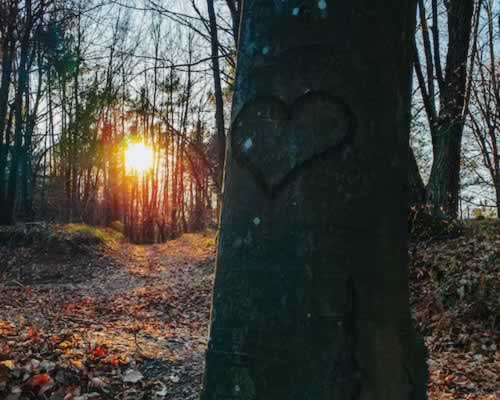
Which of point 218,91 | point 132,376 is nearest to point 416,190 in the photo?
point 132,376

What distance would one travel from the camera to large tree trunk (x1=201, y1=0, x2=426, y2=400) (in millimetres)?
1030

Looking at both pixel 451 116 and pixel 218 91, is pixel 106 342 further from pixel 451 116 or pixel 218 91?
pixel 218 91

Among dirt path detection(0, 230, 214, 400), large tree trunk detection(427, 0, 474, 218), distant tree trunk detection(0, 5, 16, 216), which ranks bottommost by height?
dirt path detection(0, 230, 214, 400)

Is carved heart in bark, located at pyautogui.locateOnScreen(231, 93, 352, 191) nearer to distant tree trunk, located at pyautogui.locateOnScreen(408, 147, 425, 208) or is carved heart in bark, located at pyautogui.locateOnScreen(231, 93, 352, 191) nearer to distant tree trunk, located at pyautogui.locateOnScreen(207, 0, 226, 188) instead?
distant tree trunk, located at pyautogui.locateOnScreen(408, 147, 425, 208)

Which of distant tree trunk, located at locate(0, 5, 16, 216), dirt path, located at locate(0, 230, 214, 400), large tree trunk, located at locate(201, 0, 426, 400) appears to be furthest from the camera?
distant tree trunk, located at locate(0, 5, 16, 216)

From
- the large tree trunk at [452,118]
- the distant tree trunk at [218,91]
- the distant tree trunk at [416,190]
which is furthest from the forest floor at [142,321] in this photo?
the distant tree trunk at [218,91]

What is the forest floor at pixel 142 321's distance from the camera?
289cm

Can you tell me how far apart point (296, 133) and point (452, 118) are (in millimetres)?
7727

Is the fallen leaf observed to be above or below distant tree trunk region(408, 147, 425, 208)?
below

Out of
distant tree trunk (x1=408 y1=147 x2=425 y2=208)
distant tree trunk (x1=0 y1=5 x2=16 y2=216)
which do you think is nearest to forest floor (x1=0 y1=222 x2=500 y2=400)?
distant tree trunk (x1=408 y1=147 x2=425 y2=208)

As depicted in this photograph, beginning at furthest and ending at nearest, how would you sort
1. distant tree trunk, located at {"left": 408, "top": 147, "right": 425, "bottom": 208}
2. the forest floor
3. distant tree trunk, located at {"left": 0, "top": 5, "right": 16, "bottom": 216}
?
distant tree trunk, located at {"left": 0, "top": 5, "right": 16, "bottom": 216} < distant tree trunk, located at {"left": 408, "top": 147, "right": 425, "bottom": 208} < the forest floor

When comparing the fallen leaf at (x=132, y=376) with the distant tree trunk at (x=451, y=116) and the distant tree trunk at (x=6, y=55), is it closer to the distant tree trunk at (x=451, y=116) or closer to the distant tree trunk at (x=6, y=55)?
the distant tree trunk at (x=451, y=116)

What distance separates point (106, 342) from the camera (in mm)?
3721

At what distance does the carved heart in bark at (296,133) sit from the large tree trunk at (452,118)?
23.3 ft
